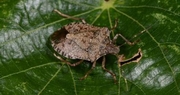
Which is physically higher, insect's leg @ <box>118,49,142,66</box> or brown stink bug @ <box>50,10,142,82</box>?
brown stink bug @ <box>50,10,142,82</box>

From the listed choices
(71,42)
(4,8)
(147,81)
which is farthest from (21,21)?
(147,81)

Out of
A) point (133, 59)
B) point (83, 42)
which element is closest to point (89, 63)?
point (83, 42)

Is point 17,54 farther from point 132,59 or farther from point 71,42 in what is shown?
point 132,59

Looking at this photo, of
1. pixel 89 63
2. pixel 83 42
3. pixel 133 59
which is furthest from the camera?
pixel 83 42

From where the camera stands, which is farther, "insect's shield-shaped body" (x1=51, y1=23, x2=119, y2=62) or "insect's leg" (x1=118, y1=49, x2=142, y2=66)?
"insect's shield-shaped body" (x1=51, y1=23, x2=119, y2=62)

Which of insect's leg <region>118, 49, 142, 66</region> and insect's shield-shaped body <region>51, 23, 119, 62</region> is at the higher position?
insect's shield-shaped body <region>51, 23, 119, 62</region>

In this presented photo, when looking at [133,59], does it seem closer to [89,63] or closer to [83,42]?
[89,63]
